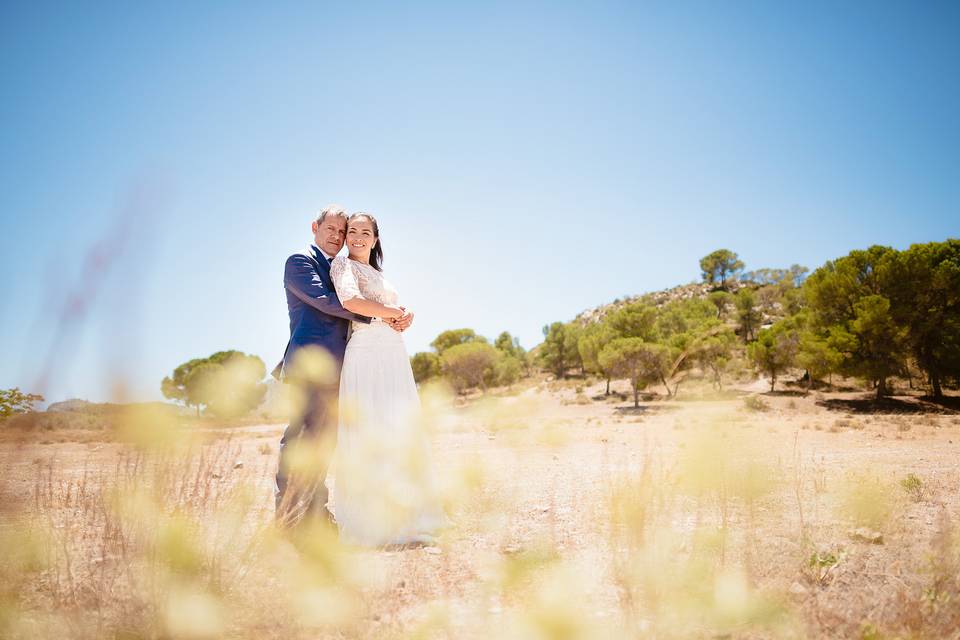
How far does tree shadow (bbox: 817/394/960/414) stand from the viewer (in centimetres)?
2047

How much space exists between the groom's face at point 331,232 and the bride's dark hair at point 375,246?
0.09 m

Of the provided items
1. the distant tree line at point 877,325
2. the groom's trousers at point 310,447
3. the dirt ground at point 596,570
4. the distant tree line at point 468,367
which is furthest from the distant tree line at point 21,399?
the distant tree line at point 468,367

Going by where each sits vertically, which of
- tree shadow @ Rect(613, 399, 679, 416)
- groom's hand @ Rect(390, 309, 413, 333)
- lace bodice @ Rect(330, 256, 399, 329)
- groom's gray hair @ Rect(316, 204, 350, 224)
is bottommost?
tree shadow @ Rect(613, 399, 679, 416)

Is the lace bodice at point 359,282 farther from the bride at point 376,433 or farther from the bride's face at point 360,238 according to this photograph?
the bride's face at point 360,238

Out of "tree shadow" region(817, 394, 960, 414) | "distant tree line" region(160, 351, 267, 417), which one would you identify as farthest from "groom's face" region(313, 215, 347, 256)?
"tree shadow" region(817, 394, 960, 414)

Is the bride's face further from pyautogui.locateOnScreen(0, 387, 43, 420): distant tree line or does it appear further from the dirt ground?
pyautogui.locateOnScreen(0, 387, 43, 420): distant tree line

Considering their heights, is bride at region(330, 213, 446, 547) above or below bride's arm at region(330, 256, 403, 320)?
below

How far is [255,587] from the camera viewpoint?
260 centimetres

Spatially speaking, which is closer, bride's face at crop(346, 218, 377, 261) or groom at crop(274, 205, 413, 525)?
groom at crop(274, 205, 413, 525)

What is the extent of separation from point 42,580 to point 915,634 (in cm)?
447

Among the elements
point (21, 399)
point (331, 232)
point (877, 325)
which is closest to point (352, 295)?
point (331, 232)

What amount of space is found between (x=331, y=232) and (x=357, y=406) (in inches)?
60.4

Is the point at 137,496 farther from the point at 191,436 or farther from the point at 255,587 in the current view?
the point at 255,587

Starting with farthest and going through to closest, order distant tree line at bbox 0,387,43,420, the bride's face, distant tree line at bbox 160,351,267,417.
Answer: the bride's face < distant tree line at bbox 160,351,267,417 < distant tree line at bbox 0,387,43,420
